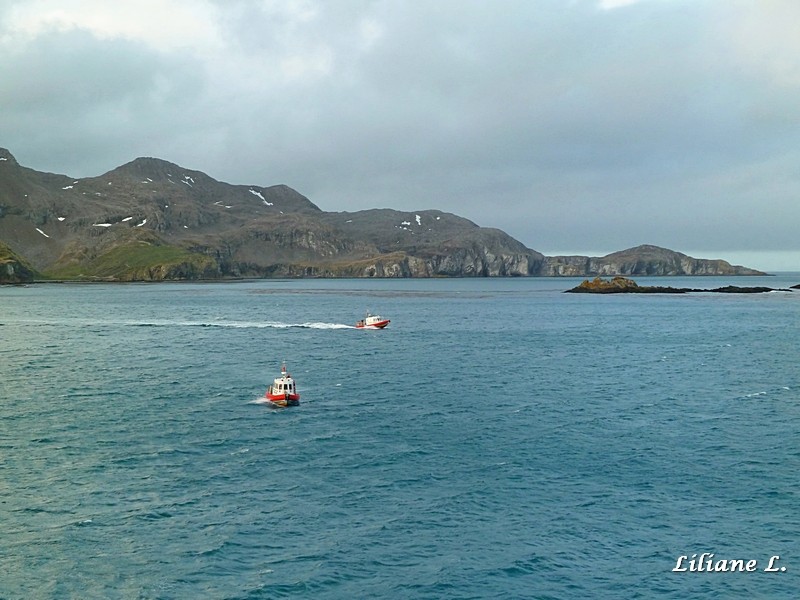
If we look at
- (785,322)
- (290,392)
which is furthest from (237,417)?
(785,322)

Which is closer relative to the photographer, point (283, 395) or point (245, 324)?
point (283, 395)

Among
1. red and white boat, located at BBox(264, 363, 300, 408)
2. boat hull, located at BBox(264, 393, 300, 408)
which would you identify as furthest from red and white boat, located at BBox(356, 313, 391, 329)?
boat hull, located at BBox(264, 393, 300, 408)

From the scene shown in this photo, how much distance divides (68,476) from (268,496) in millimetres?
13816

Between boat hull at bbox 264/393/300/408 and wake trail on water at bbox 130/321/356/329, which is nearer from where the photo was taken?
boat hull at bbox 264/393/300/408

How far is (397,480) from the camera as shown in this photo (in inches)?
1741

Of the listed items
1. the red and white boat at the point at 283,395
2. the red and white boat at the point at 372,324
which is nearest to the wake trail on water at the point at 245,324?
the red and white boat at the point at 372,324

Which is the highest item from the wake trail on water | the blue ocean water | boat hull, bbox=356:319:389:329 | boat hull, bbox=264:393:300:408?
boat hull, bbox=356:319:389:329

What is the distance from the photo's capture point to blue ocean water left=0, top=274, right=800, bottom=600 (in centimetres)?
3206

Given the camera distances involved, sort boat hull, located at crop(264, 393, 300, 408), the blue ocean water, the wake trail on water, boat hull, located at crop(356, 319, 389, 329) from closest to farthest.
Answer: the blue ocean water < boat hull, located at crop(264, 393, 300, 408) < boat hull, located at crop(356, 319, 389, 329) < the wake trail on water

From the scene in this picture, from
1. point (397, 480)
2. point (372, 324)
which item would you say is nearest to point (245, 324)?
point (372, 324)

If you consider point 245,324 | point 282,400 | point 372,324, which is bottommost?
point 282,400

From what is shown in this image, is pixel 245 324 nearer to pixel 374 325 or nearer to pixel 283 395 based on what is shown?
pixel 374 325

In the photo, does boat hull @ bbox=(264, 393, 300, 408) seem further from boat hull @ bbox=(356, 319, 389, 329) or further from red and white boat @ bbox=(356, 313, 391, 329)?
red and white boat @ bbox=(356, 313, 391, 329)

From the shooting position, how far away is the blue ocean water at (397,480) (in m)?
32.1
